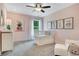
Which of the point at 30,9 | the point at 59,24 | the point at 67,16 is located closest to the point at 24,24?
the point at 30,9

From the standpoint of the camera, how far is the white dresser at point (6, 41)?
2.29 m

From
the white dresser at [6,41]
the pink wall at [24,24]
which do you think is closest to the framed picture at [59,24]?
the pink wall at [24,24]

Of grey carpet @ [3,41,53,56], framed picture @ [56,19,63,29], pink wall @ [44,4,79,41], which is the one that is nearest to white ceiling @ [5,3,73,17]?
pink wall @ [44,4,79,41]

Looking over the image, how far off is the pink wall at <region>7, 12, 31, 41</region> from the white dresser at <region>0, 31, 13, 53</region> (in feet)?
0.35

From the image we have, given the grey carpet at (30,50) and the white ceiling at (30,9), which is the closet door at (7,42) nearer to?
the grey carpet at (30,50)

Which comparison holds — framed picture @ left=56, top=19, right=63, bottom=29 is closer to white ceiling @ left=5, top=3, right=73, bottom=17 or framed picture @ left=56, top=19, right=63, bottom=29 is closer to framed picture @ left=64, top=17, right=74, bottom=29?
framed picture @ left=64, top=17, right=74, bottom=29

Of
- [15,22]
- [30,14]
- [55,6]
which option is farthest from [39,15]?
[15,22]

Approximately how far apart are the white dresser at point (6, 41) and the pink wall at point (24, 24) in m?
0.11

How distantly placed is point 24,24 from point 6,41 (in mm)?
529

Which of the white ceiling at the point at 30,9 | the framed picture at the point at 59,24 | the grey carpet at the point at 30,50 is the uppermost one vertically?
the white ceiling at the point at 30,9

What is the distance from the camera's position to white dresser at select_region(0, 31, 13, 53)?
2.29 metres

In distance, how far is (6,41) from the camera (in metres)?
2.33

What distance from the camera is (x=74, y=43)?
88.9 inches

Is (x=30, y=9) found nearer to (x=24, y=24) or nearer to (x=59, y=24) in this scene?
(x=24, y=24)
